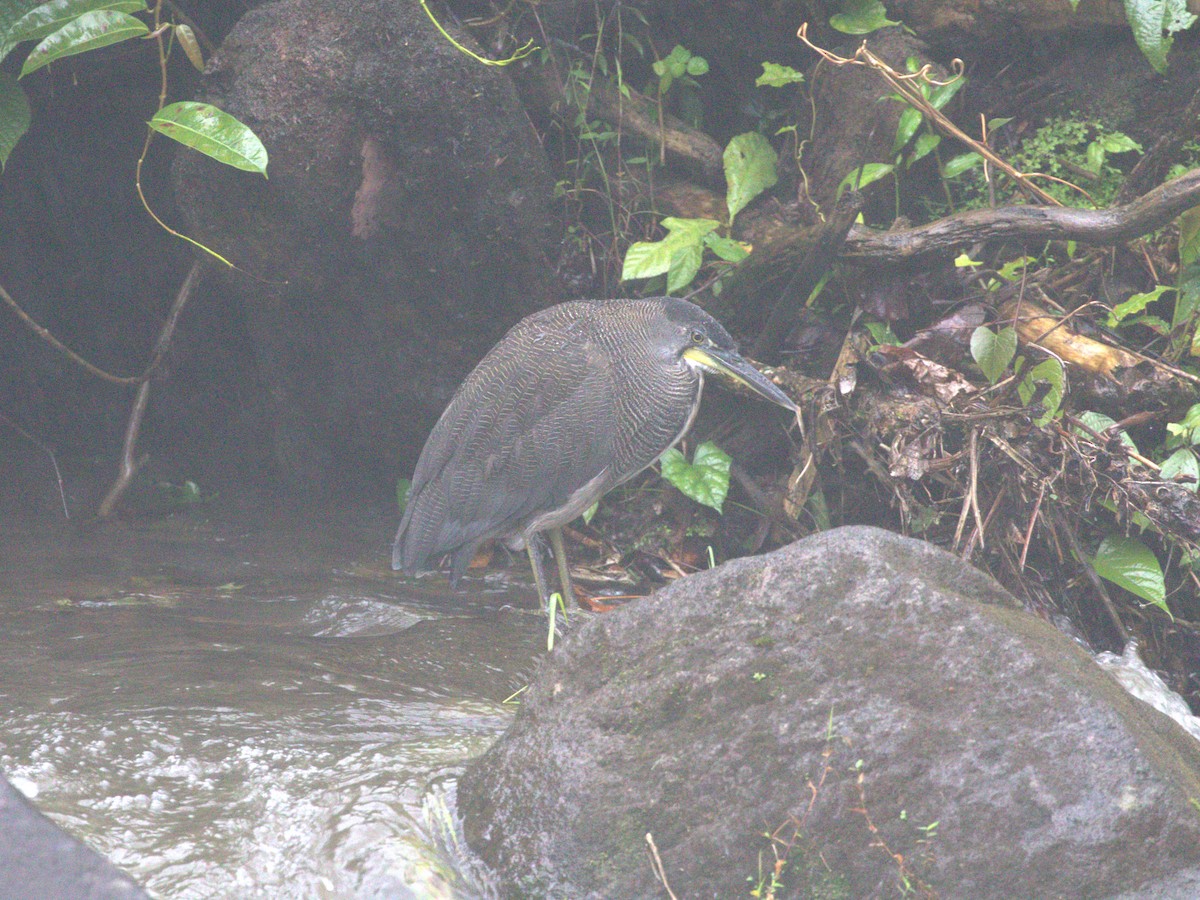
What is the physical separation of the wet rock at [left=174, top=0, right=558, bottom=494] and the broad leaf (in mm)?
415

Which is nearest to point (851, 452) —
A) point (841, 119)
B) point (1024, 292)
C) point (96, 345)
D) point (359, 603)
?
point (1024, 292)

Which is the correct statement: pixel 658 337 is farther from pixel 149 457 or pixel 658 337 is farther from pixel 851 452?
pixel 149 457

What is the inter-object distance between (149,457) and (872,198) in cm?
381

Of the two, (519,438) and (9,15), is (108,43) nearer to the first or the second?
(9,15)

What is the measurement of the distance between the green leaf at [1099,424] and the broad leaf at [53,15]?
356 centimetres

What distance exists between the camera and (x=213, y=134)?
357 cm

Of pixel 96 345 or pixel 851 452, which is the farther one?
pixel 96 345

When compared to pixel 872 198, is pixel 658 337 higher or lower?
lower

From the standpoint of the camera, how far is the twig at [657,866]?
1981mm

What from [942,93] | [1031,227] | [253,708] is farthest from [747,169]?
[253,708]

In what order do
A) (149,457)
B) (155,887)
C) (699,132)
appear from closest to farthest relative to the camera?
(155,887) < (699,132) < (149,457)

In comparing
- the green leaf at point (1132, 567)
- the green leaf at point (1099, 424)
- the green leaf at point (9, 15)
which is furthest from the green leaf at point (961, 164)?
the green leaf at point (9, 15)

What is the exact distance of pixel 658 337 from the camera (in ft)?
13.0

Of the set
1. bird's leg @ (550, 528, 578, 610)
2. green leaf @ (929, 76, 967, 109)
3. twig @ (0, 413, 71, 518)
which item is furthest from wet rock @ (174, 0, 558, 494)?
green leaf @ (929, 76, 967, 109)
